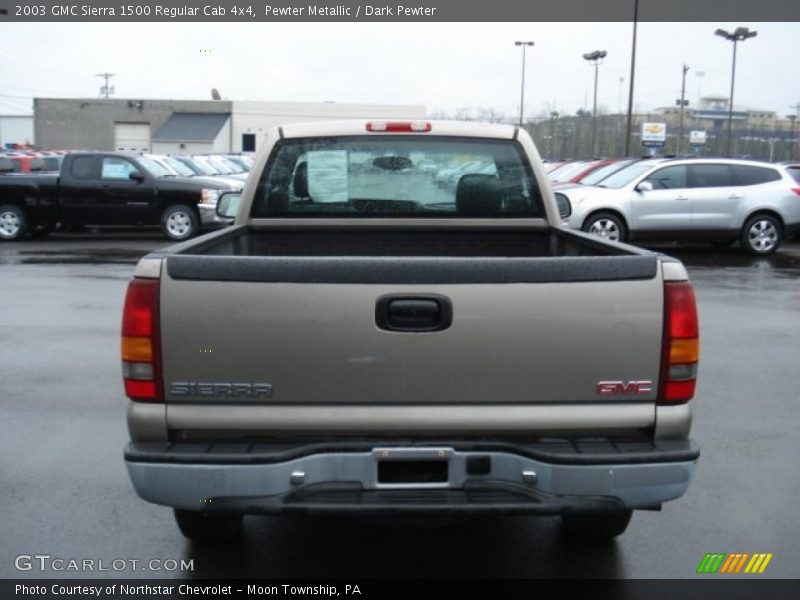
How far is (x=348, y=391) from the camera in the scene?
136 inches

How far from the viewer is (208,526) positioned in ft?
14.1

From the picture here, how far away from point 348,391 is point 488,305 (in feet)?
1.97

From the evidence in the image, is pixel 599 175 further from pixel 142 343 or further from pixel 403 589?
pixel 142 343

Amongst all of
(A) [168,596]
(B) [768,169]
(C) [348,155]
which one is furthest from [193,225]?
(A) [168,596]

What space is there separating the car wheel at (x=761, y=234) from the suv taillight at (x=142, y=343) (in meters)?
15.2

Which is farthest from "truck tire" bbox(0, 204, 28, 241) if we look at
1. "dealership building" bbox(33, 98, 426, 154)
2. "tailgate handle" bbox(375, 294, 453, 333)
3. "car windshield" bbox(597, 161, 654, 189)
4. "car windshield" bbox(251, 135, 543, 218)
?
"dealership building" bbox(33, 98, 426, 154)

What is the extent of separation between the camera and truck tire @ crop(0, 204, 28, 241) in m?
19.0

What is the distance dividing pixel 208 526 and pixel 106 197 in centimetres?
1562

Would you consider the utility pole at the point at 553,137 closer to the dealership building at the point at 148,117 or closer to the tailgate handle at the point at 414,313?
the dealership building at the point at 148,117

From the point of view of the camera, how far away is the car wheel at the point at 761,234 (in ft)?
55.3

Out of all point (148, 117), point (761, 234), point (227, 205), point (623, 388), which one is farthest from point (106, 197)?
point (148, 117)

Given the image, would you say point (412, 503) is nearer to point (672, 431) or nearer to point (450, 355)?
point (450, 355)

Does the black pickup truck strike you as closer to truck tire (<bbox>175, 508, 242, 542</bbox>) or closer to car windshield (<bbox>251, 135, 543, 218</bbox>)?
car windshield (<bbox>251, 135, 543, 218</bbox>)

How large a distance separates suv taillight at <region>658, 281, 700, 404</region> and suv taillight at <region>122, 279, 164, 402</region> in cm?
188
